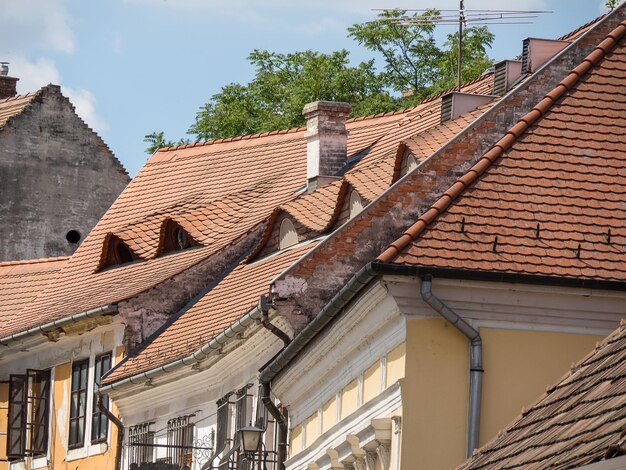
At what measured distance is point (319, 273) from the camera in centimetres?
2186

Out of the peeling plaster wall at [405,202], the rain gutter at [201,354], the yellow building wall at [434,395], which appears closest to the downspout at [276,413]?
the rain gutter at [201,354]

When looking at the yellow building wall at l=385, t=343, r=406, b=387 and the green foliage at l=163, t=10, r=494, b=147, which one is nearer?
the yellow building wall at l=385, t=343, r=406, b=387

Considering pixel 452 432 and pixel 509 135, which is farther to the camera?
pixel 509 135

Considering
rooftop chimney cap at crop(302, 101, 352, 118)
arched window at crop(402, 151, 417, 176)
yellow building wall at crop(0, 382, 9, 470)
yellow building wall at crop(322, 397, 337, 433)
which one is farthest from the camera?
yellow building wall at crop(0, 382, 9, 470)

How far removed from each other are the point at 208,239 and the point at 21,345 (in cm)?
392

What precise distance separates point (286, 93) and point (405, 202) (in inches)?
864

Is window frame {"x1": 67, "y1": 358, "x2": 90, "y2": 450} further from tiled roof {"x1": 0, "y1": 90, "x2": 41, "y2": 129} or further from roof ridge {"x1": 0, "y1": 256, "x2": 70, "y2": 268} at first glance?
tiled roof {"x1": 0, "y1": 90, "x2": 41, "y2": 129}

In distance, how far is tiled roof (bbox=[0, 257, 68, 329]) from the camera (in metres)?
35.7

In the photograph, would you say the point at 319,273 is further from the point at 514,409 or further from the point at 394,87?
the point at 394,87

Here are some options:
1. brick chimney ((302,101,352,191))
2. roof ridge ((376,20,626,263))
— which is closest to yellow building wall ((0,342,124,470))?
brick chimney ((302,101,352,191))

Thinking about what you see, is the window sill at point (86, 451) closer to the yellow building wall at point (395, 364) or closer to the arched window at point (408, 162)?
the arched window at point (408, 162)

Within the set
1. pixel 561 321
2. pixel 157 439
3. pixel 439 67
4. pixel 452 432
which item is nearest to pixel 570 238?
pixel 561 321

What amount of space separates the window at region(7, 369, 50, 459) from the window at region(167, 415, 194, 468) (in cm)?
495

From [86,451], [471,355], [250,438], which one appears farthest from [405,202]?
[86,451]
